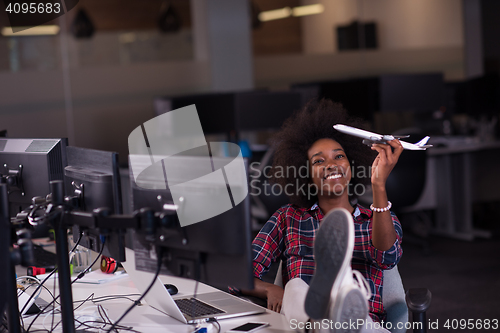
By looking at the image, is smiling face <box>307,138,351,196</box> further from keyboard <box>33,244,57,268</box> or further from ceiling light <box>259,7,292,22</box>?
ceiling light <box>259,7,292,22</box>

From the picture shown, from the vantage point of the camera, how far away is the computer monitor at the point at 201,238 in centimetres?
115

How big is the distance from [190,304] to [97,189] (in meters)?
0.50

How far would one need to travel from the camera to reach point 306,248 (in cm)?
173

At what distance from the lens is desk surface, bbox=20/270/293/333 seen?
1430 mm

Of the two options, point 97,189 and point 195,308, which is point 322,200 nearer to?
point 195,308

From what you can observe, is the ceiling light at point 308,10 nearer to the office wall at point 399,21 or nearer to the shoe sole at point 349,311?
the office wall at point 399,21

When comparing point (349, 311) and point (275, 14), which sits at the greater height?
point (275, 14)

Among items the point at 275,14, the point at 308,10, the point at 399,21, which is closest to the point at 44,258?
the point at 275,14

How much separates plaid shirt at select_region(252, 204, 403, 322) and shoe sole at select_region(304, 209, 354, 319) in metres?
0.42

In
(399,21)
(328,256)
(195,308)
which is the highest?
(399,21)

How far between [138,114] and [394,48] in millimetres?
3107

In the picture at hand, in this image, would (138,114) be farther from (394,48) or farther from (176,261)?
(176,261)

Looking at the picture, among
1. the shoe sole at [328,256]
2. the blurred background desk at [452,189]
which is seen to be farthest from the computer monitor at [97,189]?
the blurred background desk at [452,189]

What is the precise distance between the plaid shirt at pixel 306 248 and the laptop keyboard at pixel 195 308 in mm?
246
